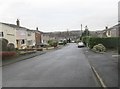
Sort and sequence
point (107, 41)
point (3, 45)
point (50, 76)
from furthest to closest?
point (107, 41)
point (3, 45)
point (50, 76)

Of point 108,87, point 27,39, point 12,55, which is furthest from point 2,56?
point 27,39

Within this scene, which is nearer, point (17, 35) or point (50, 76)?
point (50, 76)

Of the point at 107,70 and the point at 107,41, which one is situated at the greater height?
the point at 107,41

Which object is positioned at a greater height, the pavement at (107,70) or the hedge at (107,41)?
the hedge at (107,41)

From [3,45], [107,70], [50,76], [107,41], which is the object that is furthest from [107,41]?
[50,76]

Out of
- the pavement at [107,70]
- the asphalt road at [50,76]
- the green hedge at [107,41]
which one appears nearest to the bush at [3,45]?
the asphalt road at [50,76]

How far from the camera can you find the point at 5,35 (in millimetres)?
52500

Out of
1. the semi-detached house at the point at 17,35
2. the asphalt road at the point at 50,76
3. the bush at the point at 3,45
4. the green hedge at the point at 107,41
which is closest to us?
the asphalt road at the point at 50,76

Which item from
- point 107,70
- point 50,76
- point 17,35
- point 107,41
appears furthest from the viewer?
point 17,35

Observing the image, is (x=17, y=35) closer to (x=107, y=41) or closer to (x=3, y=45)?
(x=107, y=41)

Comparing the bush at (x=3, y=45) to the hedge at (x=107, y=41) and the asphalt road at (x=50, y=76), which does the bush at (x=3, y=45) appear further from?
the hedge at (x=107, y=41)

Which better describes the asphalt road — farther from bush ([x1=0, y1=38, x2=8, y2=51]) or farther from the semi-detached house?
the semi-detached house

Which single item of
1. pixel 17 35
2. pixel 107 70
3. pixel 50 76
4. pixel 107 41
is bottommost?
pixel 50 76

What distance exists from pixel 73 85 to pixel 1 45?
68.2ft
